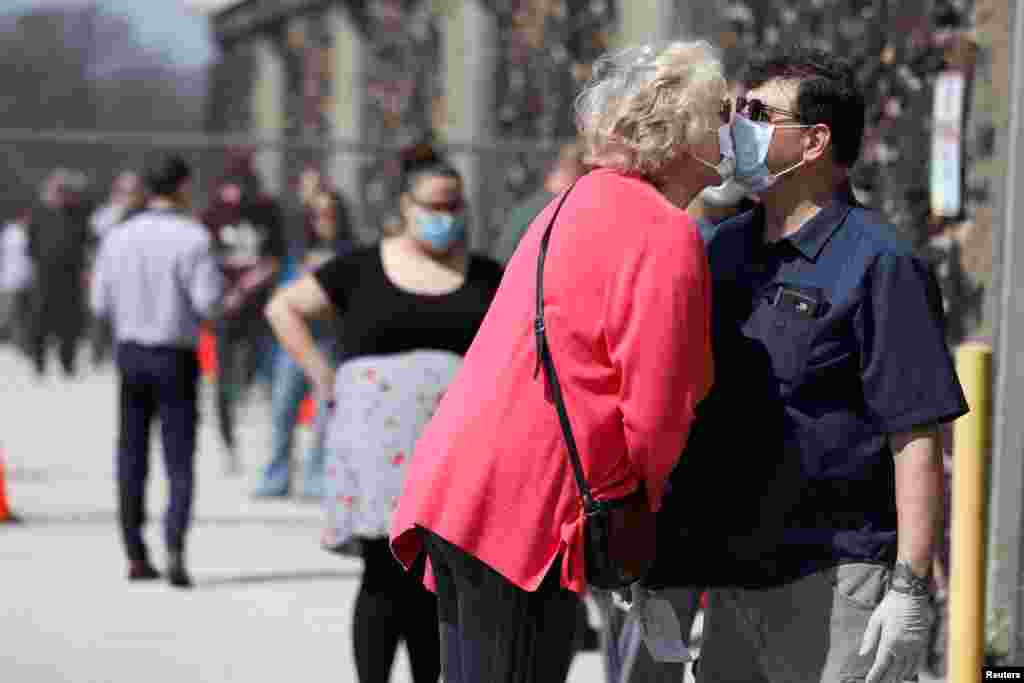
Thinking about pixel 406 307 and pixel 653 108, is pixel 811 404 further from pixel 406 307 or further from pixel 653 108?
pixel 406 307

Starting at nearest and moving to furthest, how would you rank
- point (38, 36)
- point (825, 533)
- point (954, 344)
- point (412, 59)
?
point (825, 533) → point (954, 344) → point (412, 59) → point (38, 36)

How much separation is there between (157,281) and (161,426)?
631mm

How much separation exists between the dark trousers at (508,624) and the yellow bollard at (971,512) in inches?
74.3

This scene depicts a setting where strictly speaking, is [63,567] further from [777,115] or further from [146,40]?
[146,40]

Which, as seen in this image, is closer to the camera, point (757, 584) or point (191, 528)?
point (757, 584)

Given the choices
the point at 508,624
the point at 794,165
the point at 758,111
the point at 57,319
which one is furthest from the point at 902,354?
the point at 57,319

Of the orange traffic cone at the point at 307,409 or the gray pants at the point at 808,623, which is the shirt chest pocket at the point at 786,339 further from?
the orange traffic cone at the point at 307,409

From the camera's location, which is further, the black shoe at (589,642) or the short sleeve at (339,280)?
the black shoe at (589,642)

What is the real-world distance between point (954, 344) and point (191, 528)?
4.81 meters

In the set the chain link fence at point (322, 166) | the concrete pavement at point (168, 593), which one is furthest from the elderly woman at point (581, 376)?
the chain link fence at point (322, 166)

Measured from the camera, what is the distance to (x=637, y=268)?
3859 mm

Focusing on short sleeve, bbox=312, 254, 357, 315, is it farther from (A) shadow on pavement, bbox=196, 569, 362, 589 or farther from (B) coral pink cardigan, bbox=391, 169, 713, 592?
(A) shadow on pavement, bbox=196, 569, 362, 589

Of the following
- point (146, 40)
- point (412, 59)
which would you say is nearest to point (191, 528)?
point (412, 59)

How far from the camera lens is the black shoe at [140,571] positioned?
9.43 meters
